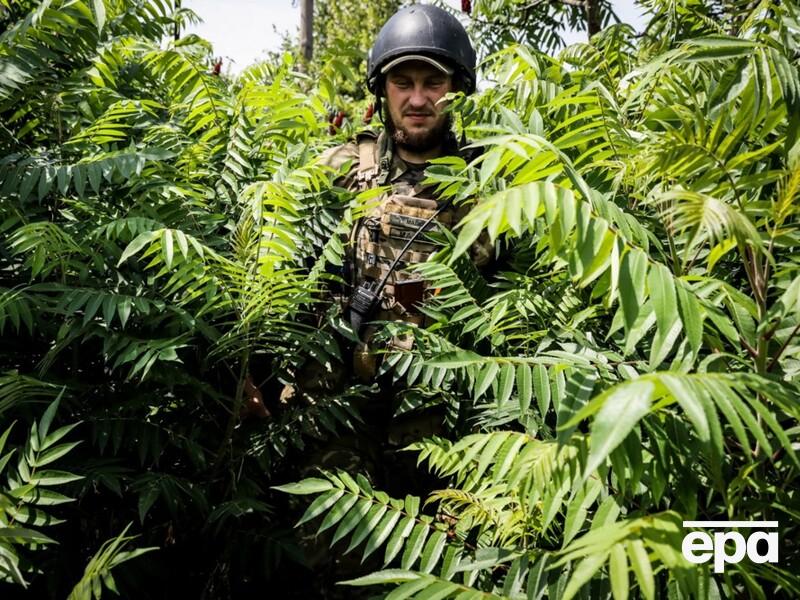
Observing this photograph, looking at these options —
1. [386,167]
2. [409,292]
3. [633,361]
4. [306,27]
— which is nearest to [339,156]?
[386,167]

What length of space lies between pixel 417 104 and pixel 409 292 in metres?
0.98

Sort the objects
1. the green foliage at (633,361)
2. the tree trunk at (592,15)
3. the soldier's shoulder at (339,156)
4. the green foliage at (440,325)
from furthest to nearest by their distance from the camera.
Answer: the tree trunk at (592,15) < the soldier's shoulder at (339,156) < the green foliage at (440,325) < the green foliage at (633,361)

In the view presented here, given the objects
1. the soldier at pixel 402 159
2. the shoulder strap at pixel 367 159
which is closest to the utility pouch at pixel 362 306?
the soldier at pixel 402 159

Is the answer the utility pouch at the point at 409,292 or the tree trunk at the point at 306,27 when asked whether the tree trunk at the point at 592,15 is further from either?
the tree trunk at the point at 306,27

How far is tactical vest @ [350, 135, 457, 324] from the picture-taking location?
3436mm

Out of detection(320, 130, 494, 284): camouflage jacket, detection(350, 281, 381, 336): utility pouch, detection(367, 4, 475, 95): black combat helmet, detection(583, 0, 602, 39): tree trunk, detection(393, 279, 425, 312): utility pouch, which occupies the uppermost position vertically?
detection(583, 0, 602, 39): tree trunk

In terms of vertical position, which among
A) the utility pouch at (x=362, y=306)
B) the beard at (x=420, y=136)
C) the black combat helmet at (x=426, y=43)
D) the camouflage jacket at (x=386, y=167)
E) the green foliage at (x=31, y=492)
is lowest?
the green foliage at (x=31, y=492)

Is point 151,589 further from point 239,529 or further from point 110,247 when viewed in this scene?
point 110,247

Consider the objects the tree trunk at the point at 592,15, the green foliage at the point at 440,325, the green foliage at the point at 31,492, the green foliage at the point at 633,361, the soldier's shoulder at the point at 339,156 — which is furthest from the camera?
the tree trunk at the point at 592,15

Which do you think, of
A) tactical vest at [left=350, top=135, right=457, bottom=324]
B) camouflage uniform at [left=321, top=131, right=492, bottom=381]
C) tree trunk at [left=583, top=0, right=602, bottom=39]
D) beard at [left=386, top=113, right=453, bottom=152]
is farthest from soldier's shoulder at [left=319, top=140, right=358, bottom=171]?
tree trunk at [left=583, top=0, right=602, bottom=39]

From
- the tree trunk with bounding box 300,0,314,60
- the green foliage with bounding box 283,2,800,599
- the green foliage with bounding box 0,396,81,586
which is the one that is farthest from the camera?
the tree trunk with bounding box 300,0,314,60

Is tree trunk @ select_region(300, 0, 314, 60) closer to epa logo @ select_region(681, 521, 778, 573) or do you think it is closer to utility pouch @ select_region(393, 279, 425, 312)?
utility pouch @ select_region(393, 279, 425, 312)

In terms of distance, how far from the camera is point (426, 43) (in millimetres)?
3693

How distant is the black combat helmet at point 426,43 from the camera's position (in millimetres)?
3703
